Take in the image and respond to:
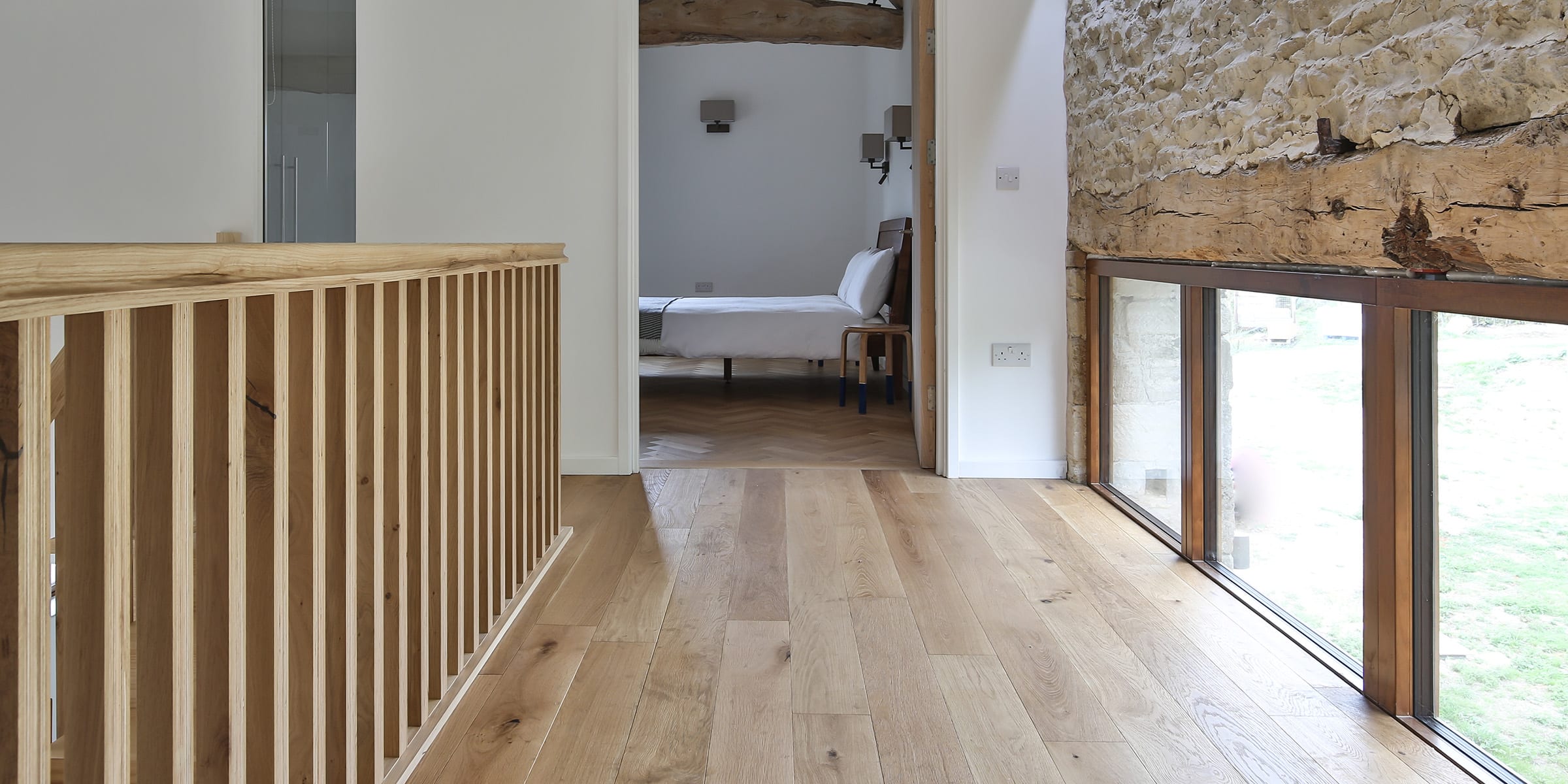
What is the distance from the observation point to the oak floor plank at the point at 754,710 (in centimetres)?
162

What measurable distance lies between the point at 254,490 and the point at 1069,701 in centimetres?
138

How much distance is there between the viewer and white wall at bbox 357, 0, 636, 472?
12.9ft

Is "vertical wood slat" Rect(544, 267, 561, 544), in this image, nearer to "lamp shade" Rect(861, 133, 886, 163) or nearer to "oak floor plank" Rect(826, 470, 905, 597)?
"oak floor plank" Rect(826, 470, 905, 597)

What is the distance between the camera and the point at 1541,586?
1.49 metres

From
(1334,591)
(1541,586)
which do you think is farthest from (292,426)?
(1334,591)

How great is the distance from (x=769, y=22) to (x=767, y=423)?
2.29m

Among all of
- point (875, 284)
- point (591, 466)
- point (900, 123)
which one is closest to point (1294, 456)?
point (591, 466)

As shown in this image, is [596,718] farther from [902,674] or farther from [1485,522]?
[1485,522]

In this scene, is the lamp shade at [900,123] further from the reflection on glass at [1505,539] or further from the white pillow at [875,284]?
the reflection on glass at [1505,539]

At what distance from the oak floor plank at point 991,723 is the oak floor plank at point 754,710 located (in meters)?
0.29

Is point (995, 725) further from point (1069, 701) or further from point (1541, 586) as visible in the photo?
point (1541, 586)

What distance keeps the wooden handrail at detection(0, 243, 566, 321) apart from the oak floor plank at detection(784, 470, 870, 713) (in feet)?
3.39

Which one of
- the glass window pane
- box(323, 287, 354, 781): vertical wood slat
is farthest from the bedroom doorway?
box(323, 287, 354, 781): vertical wood slat

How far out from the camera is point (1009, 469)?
3924 mm
